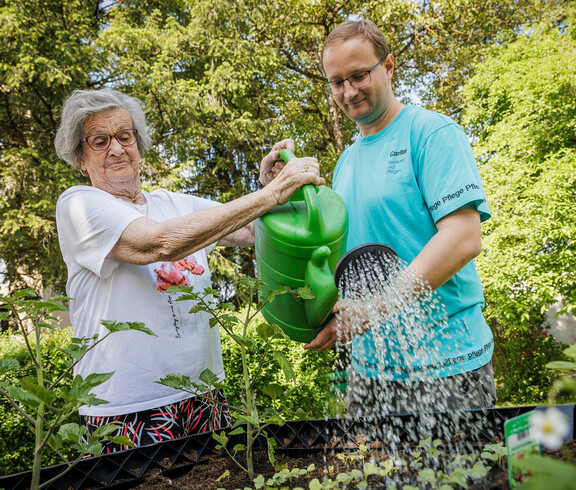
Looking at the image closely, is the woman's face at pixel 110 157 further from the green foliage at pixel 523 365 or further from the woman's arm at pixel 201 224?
the green foliage at pixel 523 365

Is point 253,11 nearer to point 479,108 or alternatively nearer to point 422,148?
point 479,108

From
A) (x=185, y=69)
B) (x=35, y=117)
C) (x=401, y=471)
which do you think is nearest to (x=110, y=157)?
(x=401, y=471)

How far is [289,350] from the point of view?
4031 mm

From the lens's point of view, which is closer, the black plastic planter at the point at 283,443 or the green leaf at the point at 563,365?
the green leaf at the point at 563,365

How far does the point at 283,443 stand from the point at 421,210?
2.46ft

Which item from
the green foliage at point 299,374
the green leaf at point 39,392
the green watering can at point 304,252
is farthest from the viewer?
the green foliage at point 299,374

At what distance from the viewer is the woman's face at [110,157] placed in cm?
143

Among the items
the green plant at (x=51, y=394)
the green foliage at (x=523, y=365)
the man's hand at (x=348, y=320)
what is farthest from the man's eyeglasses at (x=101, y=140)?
the green foliage at (x=523, y=365)

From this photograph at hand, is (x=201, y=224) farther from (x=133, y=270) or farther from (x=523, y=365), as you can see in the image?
(x=523, y=365)

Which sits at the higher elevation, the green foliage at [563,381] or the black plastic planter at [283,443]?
the green foliage at [563,381]

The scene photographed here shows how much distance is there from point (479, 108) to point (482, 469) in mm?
6076

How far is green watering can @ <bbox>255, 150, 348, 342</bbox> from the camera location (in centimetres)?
109

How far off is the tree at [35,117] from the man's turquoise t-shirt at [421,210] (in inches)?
254

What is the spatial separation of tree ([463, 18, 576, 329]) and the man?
3.66 metres
